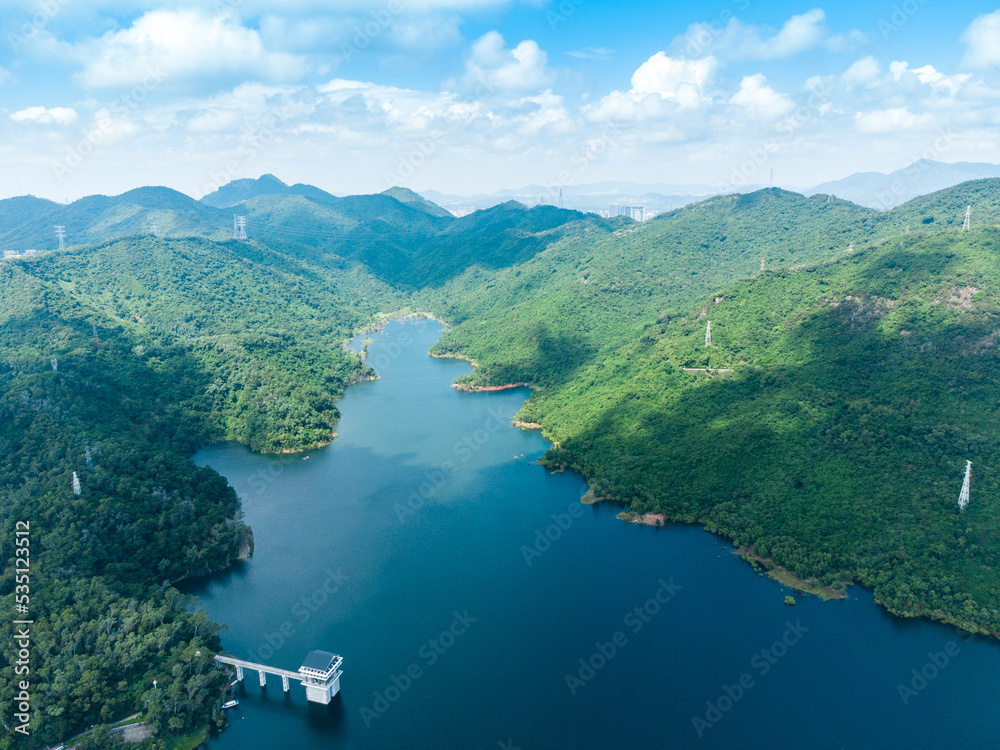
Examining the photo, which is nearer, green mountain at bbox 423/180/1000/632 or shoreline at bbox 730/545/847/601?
shoreline at bbox 730/545/847/601

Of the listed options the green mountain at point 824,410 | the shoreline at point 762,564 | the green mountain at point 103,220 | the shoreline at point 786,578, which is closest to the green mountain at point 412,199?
the green mountain at point 103,220

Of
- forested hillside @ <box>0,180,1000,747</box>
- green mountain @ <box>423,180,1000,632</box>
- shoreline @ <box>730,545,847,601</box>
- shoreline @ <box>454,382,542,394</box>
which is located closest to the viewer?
forested hillside @ <box>0,180,1000,747</box>

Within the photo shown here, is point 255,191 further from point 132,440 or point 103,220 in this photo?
point 132,440

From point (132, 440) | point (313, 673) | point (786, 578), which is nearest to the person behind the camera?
point (313, 673)

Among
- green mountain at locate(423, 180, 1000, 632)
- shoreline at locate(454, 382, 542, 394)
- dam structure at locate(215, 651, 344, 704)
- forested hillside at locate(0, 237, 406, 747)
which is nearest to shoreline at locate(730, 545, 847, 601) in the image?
green mountain at locate(423, 180, 1000, 632)

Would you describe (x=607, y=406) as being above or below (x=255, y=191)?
below

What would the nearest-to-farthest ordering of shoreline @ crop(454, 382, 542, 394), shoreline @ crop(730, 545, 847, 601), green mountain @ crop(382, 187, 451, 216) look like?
shoreline @ crop(730, 545, 847, 601) < shoreline @ crop(454, 382, 542, 394) < green mountain @ crop(382, 187, 451, 216)

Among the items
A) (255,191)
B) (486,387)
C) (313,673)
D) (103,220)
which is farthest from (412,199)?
(313,673)

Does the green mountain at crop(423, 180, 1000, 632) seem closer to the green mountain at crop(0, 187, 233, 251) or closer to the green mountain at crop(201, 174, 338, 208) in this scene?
the green mountain at crop(0, 187, 233, 251)

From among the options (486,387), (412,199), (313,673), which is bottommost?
(313,673)

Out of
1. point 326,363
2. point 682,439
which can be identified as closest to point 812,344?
point 682,439

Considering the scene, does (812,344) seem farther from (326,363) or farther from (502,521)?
(326,363)
